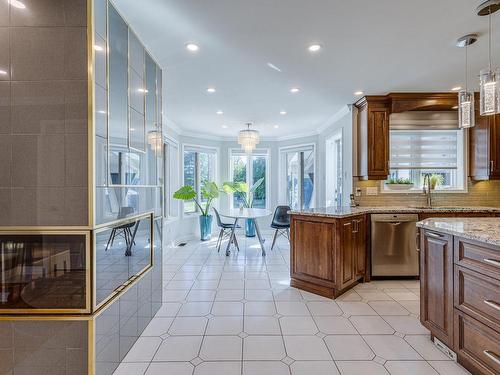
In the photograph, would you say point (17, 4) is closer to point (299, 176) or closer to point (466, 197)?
point (466, 197)

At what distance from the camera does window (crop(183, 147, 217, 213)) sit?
20.1 feet

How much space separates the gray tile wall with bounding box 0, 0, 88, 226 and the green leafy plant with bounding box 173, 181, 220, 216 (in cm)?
352

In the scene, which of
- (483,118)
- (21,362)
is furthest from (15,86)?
(483,118)

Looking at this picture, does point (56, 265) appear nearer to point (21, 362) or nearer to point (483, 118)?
point (21, 362)

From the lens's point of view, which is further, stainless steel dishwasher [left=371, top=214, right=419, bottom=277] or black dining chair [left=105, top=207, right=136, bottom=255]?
stainless steel dishwasher [left=371, top=214, right=419, bottom=277]

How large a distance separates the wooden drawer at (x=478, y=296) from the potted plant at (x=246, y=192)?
14.8 ft

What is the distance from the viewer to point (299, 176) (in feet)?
21.3

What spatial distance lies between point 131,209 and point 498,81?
2.75m

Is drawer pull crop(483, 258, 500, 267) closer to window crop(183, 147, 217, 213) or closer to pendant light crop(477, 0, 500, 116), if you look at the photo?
pendant light crop(477, 0, 500, 116)

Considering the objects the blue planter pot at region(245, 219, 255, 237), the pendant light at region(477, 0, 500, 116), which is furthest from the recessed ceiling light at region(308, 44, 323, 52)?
the blue planter pot at region(245, 219, 255, 237)

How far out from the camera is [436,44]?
242cm

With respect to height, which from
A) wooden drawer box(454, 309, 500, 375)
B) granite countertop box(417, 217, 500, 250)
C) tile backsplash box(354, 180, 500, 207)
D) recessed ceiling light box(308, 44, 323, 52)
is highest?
recessed ceiling light box(308, 44, 323, 52)

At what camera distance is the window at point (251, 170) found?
265 inches

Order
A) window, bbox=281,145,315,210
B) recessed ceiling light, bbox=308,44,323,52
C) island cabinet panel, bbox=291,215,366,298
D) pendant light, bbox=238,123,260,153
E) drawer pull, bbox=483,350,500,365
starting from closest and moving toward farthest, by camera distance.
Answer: drawer pull, bbox=483,350,500,365 < recessed ceiling light, bbox=308,44,323,52 < island cabinet panel, bbox=291,215,366,298 < pendant light, bbox=238,123,260,153 < window, bbox=281,145,315,210
